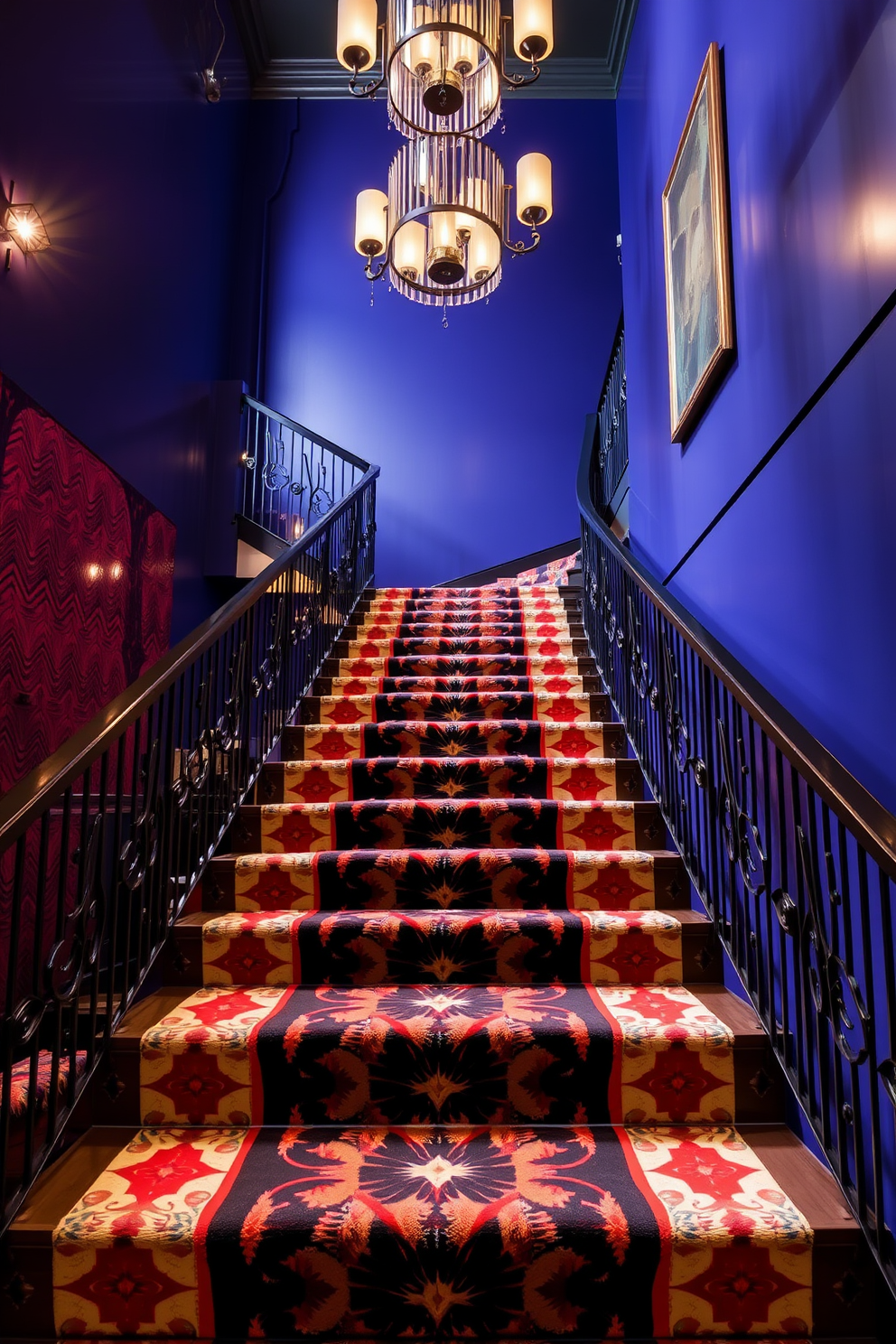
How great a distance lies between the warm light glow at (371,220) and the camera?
4941 millimetres

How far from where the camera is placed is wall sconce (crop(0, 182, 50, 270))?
3.51 meters

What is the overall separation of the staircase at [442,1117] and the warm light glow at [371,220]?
3.50m

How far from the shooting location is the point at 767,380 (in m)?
2.42

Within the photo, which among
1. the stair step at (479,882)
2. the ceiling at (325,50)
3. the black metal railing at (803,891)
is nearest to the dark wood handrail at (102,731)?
the stair step at (479,882)

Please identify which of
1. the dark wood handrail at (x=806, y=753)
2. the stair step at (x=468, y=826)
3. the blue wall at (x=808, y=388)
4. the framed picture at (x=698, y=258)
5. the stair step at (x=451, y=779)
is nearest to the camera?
the dark wood handrail at (x=806, y=753)

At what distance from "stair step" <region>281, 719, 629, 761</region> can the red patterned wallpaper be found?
1.14 m

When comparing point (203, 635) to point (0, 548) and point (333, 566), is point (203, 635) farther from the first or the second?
point (333, 566)

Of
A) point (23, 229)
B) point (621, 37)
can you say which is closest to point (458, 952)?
point (23, 229)

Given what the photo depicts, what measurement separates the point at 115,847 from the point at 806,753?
141cm

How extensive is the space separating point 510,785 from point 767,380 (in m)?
1.45

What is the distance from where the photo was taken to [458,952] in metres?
2.23

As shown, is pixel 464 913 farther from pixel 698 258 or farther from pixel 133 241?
pixel 133 241

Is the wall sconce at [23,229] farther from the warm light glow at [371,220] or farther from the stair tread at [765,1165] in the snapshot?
the stair tread at [765,1165]

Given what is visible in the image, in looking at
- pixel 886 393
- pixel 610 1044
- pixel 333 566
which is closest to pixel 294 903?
pixel 610 1044
